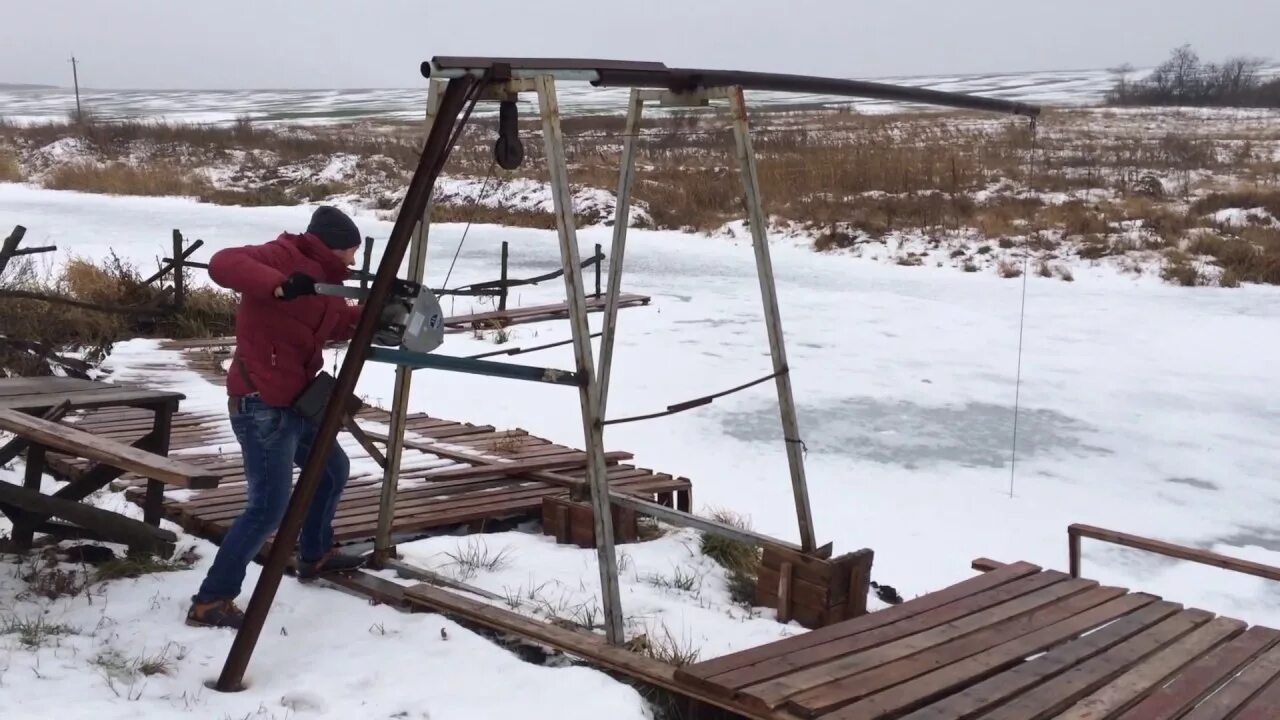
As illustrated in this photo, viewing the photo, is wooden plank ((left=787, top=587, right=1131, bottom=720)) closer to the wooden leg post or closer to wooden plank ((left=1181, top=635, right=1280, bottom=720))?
wooden plank ((left=1181, top=635, right=1280, bottom=720))

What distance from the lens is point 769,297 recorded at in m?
4.41

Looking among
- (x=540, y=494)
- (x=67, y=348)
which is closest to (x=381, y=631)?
(x=540, y=494)

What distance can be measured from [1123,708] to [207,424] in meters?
5.72

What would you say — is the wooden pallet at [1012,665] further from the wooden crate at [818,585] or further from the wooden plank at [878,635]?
the wooden crate at [818,585]

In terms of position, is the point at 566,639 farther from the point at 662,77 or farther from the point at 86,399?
the point at 86,399

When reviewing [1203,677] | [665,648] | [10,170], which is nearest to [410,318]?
[665,648]

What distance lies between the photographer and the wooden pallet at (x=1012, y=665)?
3.42 m

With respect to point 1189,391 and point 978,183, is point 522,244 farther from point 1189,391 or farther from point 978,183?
point 1189,391

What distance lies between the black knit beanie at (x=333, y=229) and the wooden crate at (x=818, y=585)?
2.14 meters

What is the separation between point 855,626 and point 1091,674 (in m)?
0.80

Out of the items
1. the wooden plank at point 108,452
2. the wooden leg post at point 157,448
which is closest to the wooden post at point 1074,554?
the wooden plank at point 108,452

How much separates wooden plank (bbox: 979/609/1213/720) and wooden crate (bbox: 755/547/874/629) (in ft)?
3.36

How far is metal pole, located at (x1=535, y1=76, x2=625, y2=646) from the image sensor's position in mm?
3668

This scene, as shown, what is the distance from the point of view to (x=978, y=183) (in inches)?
862
